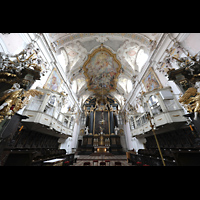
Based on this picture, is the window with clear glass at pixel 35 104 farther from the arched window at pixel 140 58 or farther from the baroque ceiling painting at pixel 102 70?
the arched window at pixel 140 58

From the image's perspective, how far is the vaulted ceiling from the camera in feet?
31.7

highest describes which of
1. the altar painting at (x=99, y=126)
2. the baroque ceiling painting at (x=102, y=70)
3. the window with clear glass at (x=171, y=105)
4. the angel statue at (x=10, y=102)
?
the baroque ceiling painting at (x=102, y=70)

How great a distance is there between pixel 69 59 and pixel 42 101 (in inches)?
301

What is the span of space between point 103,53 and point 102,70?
2.72 meters

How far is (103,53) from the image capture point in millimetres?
12727

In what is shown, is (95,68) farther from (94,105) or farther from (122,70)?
(94,105)

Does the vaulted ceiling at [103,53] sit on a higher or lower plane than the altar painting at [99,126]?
higher

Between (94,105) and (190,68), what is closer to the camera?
(190,68)

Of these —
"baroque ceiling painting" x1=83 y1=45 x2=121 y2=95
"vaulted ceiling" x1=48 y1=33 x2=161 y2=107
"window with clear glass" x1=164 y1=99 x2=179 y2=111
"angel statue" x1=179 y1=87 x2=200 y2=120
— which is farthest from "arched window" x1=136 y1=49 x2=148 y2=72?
"angel statue" x1=179 y1=87 x2=200 y2=120

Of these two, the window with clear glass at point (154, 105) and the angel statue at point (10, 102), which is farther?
the window with clear glass at point (154, 105)

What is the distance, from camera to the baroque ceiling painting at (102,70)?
1280 centimetres

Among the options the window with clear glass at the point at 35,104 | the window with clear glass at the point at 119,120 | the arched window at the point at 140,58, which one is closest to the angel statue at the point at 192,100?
the arched window at the point at 140,58

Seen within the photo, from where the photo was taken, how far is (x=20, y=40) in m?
5.61
